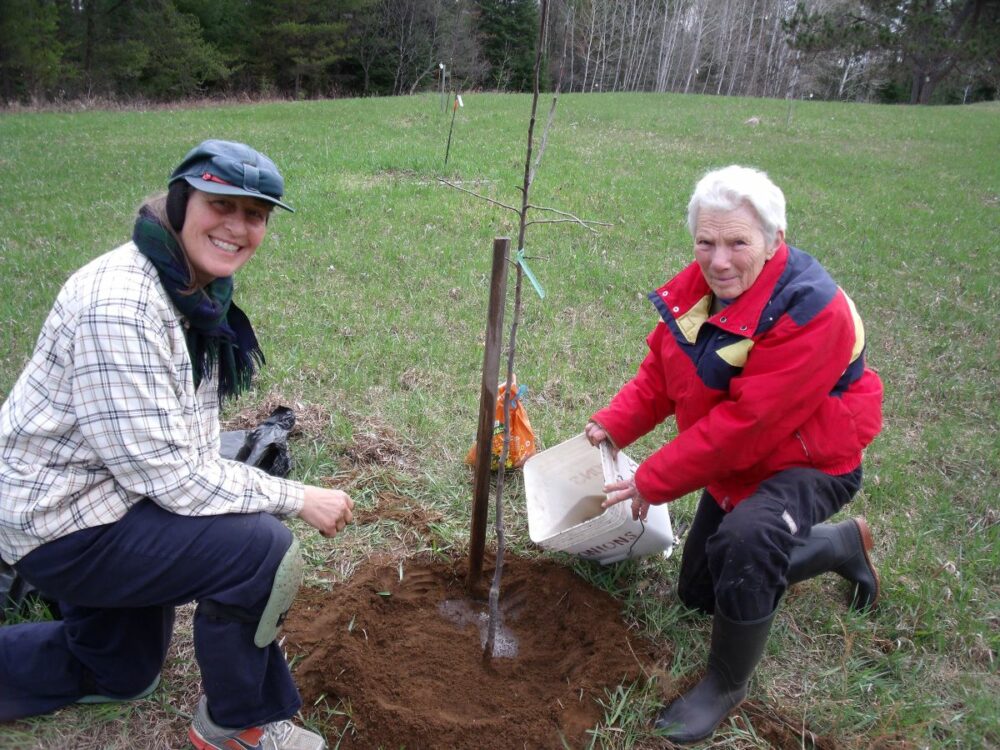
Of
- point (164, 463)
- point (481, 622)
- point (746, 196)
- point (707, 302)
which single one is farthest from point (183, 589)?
point (746, 196)

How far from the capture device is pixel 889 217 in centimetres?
928

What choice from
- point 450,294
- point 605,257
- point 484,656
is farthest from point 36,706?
point 605,257

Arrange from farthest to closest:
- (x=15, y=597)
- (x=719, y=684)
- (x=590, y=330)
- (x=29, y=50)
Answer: (x=29, y=50)
(x=590, y=330)
(x=15, y=597)
(x=719, y=684)

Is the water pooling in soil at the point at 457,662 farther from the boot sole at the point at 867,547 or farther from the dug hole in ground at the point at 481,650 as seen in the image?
the boot sole at the point at 867,547

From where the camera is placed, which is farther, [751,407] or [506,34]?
[506,34]

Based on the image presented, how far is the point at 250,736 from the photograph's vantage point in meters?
1.97

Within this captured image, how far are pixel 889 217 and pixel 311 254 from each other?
24.3 feet

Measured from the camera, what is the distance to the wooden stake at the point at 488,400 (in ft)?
7.02

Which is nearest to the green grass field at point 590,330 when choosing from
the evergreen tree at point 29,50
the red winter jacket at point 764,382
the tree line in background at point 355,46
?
the red winter jacket at point 764,382

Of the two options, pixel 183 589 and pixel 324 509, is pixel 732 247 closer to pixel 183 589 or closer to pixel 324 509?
pixel 324 509

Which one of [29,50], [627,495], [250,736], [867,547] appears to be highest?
[29,50]

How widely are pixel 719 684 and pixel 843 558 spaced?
0.77 m

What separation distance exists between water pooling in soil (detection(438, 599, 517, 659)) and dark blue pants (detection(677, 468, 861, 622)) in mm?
793

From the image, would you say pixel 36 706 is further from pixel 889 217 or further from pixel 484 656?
pixel 889 217
